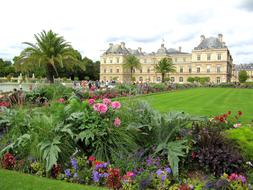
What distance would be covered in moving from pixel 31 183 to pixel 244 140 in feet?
10.5

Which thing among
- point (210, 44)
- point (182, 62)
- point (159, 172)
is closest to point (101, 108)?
point (159, 172)

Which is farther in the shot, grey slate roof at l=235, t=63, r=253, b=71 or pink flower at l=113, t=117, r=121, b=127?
grey slate roof at l=235, t=63, r=253, b=71

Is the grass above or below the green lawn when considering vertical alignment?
below

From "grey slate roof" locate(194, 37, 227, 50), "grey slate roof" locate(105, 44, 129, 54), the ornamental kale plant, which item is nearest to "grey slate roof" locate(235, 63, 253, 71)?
"grey slate roof" locate(194, 37, 227, 50)

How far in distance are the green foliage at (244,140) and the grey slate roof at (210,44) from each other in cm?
8199

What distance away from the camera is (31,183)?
371 cm

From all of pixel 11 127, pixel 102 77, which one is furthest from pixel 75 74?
pixel 11 127

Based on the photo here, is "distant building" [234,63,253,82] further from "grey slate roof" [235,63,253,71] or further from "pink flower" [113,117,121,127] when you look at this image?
"pink flower" [113,117,121,127]

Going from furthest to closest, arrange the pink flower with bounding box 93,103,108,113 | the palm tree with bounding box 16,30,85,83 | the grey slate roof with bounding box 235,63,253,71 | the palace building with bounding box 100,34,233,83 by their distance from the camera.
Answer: the grey slate roof with bounding box 235,63,253,71
the palace building with bounding box 100,34,233,83
the palm tree with bounding box 16,30,85,83
the pink flower with bounding box 93,103,108,113

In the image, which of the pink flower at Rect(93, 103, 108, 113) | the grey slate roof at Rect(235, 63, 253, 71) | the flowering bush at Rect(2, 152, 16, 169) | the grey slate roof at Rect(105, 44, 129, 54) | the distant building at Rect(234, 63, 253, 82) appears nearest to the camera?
the flowering bush at Rect(2, 152, 16, 169)

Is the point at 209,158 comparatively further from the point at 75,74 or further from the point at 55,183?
the point at 75,74

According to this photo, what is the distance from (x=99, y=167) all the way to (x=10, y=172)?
4.60 ft

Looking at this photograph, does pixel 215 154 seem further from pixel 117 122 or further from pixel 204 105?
pixel 204 105

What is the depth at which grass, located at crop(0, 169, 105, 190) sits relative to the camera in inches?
140
